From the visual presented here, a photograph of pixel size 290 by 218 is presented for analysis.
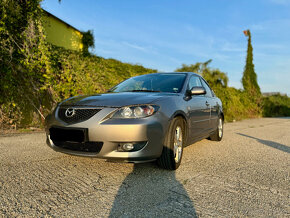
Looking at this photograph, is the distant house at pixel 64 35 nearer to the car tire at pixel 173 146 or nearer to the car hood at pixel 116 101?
the car hood at pixel 116 101

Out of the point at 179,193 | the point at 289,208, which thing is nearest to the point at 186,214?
the point at 179,193

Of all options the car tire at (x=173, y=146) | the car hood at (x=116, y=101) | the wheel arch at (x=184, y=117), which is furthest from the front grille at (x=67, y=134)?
the wheel arch at (x=184, y=117)

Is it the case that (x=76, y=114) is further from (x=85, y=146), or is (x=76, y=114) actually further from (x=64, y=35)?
(x=64, y=35)

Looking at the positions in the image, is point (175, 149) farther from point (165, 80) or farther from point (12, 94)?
point (12, 94)

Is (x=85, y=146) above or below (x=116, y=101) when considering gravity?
below

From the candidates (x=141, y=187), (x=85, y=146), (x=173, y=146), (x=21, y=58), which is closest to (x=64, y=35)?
(x=21, y=58)

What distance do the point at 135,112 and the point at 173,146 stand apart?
2.39 feet

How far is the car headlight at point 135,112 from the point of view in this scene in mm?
2942

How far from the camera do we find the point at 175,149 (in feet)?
11.4

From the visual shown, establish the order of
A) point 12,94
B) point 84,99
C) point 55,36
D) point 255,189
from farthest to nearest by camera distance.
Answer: point 55,36 < point 12,94 < point 84,99 < point 255,189

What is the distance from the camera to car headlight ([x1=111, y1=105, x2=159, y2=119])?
2.94m

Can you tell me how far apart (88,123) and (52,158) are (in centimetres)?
141

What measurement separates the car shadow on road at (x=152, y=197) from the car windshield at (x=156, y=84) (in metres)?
1.48

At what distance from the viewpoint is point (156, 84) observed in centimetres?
437
